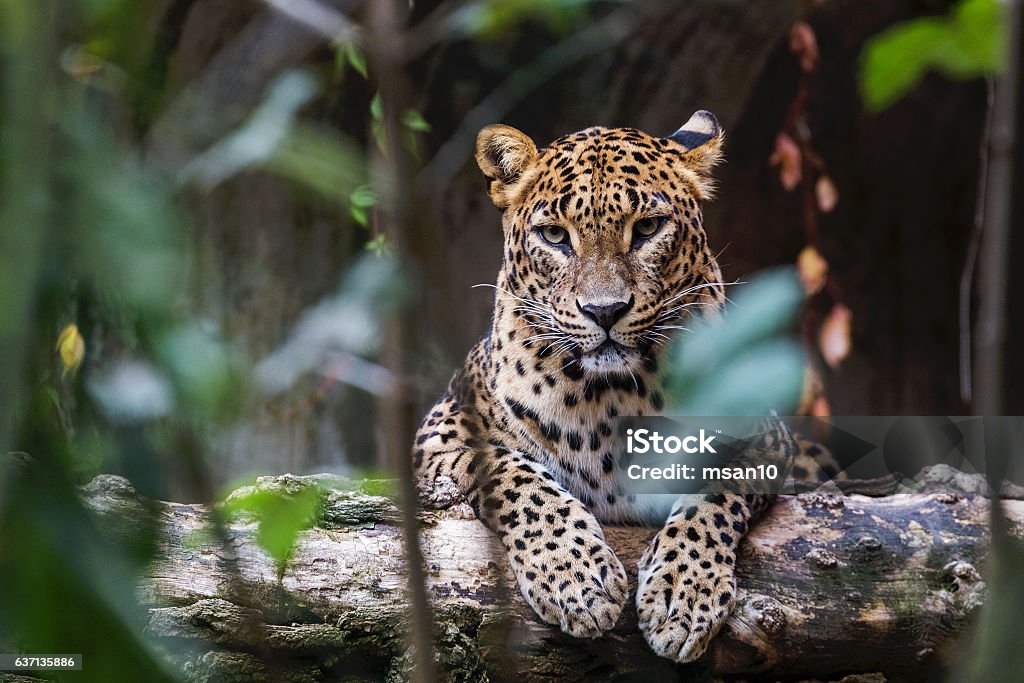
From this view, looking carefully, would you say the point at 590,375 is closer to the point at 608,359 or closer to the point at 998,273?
the point at 608,359

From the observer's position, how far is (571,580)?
6.24 ft

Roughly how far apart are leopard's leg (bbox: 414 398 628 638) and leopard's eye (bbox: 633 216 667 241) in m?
0.53

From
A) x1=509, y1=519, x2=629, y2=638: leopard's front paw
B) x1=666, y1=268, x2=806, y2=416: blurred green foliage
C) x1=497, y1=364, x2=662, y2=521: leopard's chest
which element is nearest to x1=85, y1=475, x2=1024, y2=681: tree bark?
x1=509, y1=519, x2=629, y2=638: leopard's front paw

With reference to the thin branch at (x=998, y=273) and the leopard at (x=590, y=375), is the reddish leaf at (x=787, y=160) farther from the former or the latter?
the thin branch at (x=998, y=273)

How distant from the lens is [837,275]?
332 centimetres

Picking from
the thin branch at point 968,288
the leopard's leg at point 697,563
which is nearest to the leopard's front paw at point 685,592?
the leopard's leg at point 697,563

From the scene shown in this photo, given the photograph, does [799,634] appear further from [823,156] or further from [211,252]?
[211,252]

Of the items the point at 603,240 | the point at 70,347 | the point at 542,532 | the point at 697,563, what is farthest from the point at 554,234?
the point at 70,347

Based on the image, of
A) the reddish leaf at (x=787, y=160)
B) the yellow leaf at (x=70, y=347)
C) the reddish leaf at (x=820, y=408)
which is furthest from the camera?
the reddish leaf at (x=787, y=160)

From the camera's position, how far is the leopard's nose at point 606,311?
1.93m

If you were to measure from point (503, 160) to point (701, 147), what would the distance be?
1.45 feet

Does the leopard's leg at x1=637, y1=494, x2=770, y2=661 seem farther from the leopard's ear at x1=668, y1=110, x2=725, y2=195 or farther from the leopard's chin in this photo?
the leopard's ear at x1=668, y1=110, x2=725, y2=195

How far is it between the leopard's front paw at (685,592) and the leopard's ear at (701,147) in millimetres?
759

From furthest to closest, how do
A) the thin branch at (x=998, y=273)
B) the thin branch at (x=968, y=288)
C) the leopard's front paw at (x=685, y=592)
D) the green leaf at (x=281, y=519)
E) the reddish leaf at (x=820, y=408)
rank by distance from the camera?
the thin branch at (x=968, y=288), the reddish leaf at (x=820, y=408), the leopard's front paw at (x=685, y=592), the green leaf at (x=281, y=519), the thin branch at (x=998, y=273)
